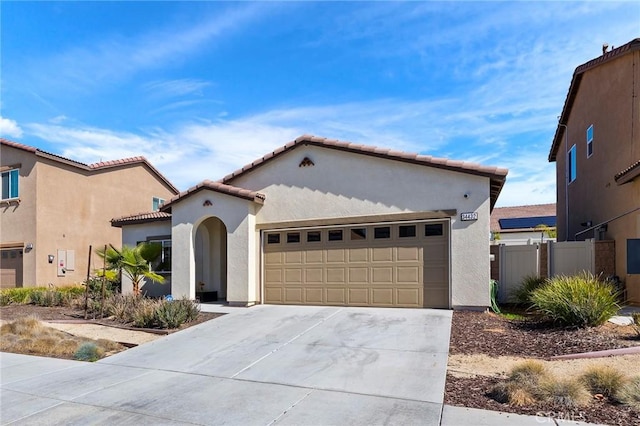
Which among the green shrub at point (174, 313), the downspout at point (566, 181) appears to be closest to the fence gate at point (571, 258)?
the downspout at point (566, 181)

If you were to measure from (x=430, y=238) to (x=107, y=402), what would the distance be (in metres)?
8.98

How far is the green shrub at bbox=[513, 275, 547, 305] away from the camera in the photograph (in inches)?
505

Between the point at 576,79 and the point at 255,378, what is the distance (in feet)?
59.4

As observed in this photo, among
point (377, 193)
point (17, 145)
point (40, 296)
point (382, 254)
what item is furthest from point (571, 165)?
point (17, 145)

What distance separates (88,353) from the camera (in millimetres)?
9094

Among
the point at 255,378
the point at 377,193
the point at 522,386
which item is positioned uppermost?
the point at 377,193

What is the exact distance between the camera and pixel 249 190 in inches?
596

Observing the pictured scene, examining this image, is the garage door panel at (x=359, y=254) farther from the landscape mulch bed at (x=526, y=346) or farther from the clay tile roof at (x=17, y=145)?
the clay tile roof at (x=17, y=145)

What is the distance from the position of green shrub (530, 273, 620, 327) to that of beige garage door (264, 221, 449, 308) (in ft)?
9.77

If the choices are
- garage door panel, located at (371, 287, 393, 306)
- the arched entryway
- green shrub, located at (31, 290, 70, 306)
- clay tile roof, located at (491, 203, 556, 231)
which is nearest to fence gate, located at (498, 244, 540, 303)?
garage door panel, located at (371, 287, 393, 306)

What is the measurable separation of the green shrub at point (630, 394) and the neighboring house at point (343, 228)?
20.5ft

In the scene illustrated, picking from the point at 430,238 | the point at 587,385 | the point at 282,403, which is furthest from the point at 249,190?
the point at 587,385

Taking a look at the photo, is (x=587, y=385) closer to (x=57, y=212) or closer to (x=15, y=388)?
(x=15, y=388)

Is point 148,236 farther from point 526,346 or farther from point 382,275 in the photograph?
point 526,346
